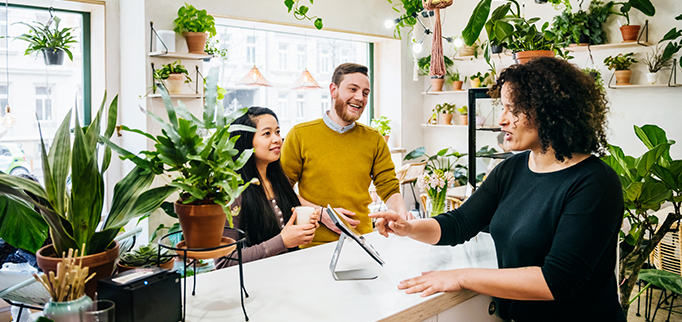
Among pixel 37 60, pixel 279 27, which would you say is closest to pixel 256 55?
pixel 279 27

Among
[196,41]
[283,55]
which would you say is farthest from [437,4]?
[283,55]

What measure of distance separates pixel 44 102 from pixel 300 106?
2.44m

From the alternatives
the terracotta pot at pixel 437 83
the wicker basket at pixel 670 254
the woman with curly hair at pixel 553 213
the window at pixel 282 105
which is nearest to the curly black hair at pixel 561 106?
the woman with curly hair at pixel 553 213

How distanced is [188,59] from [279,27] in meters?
1.11

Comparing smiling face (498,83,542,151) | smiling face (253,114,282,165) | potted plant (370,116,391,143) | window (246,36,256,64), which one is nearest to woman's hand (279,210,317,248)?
smiling face (253,114,282,165)

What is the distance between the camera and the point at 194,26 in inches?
150

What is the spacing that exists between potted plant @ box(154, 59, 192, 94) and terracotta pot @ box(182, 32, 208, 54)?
163 millimetres

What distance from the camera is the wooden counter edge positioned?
127cm

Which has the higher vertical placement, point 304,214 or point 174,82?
point 174,82

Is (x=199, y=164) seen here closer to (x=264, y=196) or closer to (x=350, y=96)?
(x=264, y=196)

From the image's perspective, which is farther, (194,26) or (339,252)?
(194,26)

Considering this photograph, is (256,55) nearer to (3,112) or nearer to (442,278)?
(3,112)

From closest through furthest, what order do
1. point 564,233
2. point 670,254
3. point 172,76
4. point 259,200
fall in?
point 564,233 < point 259,200 < point 670,254 < point 172,76

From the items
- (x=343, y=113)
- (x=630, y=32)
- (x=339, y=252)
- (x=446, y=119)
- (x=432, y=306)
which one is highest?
(x=630, y=32)
